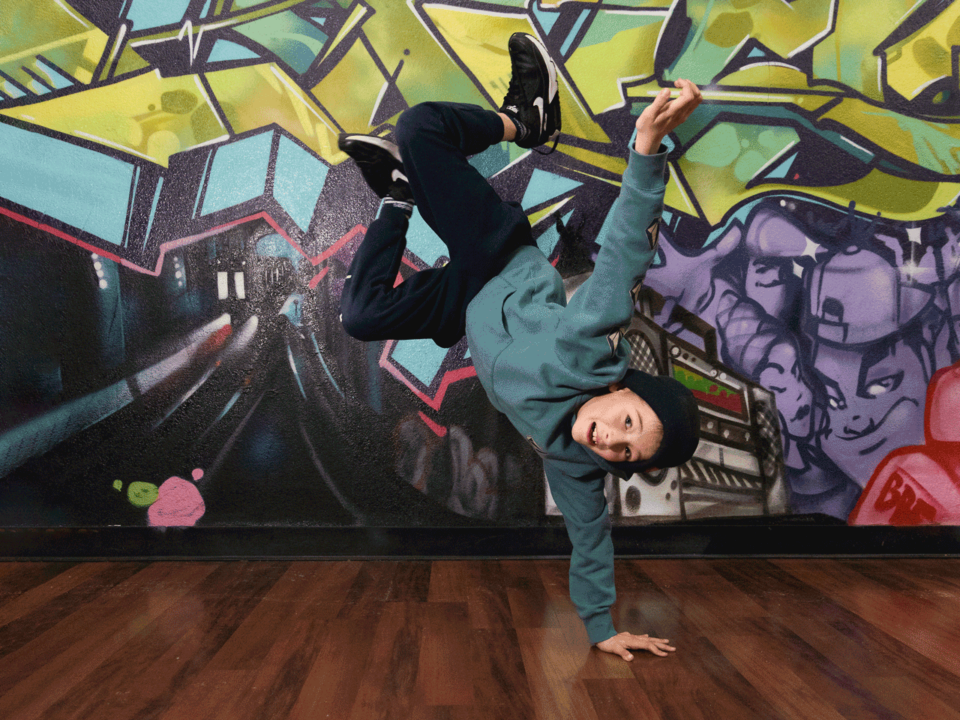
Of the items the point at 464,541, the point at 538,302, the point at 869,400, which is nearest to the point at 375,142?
the point at 538,302

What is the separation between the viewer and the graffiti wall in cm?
274

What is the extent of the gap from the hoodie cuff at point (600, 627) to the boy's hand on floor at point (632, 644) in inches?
0.5

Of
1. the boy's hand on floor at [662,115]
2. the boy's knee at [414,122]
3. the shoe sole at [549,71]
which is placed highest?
the shoe sole at [549,71]

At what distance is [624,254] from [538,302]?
1.17ft

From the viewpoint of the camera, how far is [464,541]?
9.11 feet

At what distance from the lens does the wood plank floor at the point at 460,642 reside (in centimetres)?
158

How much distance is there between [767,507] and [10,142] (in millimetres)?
3783

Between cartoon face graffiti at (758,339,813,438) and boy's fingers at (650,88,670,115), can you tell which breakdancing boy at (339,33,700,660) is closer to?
boy's fingers at (650,88,670,115)

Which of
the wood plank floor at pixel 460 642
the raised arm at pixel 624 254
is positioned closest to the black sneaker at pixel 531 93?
the raised arm at pixel 624 254

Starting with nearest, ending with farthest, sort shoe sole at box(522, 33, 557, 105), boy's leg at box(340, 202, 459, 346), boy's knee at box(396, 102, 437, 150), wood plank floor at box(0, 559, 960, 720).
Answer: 1. wood plank floor at box(0, 559, 960, 720)
2. boy's knee at box(396, 102, 437, 150)
3. boy's leg at box(340, 202, 459, 346)
4. shoe sole at box(522, 33, 557, 105)

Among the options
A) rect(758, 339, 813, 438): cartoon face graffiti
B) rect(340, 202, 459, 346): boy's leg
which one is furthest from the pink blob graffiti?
rect(758, 339, 813, 438): cartoon face graffiti

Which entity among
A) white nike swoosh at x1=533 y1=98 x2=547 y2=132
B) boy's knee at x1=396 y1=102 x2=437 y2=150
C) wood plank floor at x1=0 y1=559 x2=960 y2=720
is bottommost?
wood plank floor at x1=0 y1=559 x2=960 y2=720

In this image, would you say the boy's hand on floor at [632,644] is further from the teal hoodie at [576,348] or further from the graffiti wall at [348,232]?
the graffiti wall at [348,232]

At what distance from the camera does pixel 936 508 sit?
288 cm
